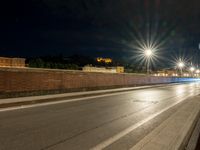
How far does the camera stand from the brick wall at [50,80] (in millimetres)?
16031

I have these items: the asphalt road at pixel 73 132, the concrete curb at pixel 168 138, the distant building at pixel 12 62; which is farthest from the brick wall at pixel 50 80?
the concrete curb at pixel 168 138

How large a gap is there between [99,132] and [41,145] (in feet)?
7.16

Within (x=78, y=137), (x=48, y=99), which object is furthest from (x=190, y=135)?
(x=48, y=99)

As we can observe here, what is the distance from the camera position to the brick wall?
16.0m

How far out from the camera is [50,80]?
20203 mm

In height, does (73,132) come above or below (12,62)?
below

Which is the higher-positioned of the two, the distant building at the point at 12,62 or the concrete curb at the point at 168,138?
the distant building at the point at 12,62

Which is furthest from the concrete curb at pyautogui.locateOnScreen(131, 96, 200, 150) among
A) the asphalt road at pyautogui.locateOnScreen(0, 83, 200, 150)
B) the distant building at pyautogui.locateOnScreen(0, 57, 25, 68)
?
the distant building at pyautogui.locateOnScreen(0, 57, 25, 68)

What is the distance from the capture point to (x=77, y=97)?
1952 centimetres

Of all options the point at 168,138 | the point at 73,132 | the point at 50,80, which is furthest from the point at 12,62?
the point at 168,138

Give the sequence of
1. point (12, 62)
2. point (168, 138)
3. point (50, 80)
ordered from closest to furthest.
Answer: point (168, 138) → point (50, 80) → point (12, 62)

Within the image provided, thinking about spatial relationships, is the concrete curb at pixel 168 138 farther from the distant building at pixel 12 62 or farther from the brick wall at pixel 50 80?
the distant building at pixel 12 62

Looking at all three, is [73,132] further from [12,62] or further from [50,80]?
[12,62]

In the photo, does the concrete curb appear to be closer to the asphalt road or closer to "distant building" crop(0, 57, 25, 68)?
the asphalt road
